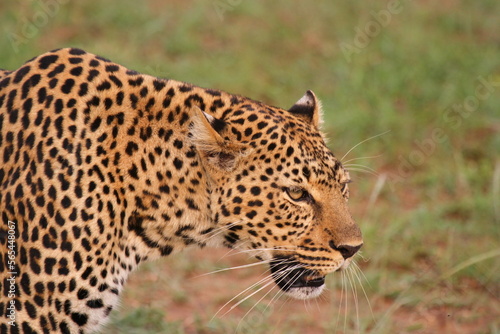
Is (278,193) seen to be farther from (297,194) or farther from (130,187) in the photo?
(130,187)

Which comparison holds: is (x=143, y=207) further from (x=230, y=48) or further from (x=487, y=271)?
(x=230, y=48)

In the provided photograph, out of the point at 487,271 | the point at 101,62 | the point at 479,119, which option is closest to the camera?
the point at 101,62

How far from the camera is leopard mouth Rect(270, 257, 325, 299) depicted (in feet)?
19.1

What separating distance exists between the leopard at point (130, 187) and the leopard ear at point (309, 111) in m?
0.37

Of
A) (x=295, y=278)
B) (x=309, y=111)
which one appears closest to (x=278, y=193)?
(x=295, y=278)

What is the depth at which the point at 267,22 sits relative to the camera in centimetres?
1415

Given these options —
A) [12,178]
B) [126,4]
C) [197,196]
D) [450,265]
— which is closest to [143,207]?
[197,196]

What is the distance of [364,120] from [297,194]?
249 inches

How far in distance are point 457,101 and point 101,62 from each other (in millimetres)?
7826

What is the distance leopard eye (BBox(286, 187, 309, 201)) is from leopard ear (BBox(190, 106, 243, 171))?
423 mm

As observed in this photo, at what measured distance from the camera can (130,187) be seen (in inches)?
220

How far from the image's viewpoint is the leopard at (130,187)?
5355 millimetres

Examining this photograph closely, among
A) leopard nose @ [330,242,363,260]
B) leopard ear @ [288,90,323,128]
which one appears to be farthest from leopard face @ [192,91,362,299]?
leopard ear @ [288,90,323,128]

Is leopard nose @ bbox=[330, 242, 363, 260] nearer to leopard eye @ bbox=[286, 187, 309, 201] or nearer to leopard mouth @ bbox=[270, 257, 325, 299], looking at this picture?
leopard mouth @ bbox=[270, 257, 325, 299]
